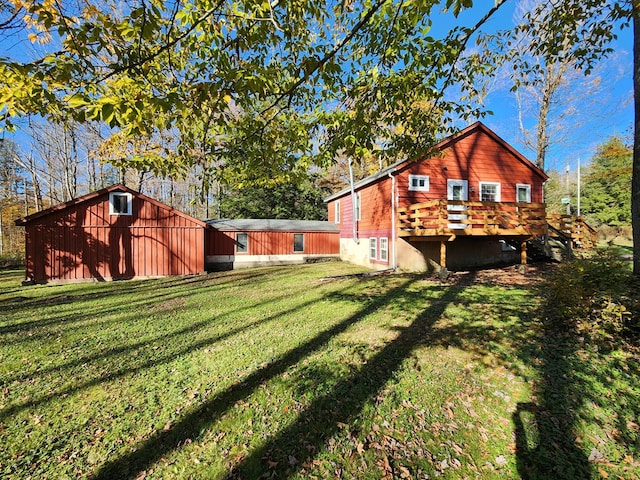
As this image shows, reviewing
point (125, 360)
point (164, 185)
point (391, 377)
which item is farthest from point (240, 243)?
point (164, 185)

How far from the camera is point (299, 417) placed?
3451 millimetres

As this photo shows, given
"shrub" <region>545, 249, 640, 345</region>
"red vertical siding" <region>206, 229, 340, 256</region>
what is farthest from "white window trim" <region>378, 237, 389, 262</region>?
"shrub" <region>545, 249, 640, 345</region>

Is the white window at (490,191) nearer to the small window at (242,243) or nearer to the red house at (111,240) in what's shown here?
the small window at (242,243)

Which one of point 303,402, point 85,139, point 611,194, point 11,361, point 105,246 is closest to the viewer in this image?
point 303,402

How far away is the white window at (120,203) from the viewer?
14547 millimetres

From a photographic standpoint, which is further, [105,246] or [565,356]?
[105,246]

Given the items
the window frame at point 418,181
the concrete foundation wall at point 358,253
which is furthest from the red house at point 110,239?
the window frame at point 418,181

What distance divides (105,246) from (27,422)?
43.1 feet

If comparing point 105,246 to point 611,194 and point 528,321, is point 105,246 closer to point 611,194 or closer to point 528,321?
point 528,321

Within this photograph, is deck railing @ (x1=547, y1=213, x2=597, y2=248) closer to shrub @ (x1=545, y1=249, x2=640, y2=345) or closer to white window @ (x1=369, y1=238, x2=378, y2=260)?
white window @ (x1=369, y1=238, x2=378, y2=260)

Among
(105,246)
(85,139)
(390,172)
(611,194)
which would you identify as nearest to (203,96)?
(390,172)

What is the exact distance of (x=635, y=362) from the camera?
13.6 ft

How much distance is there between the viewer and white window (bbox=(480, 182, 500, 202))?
48.6 ft

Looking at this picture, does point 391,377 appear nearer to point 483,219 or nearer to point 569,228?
point 483,219
